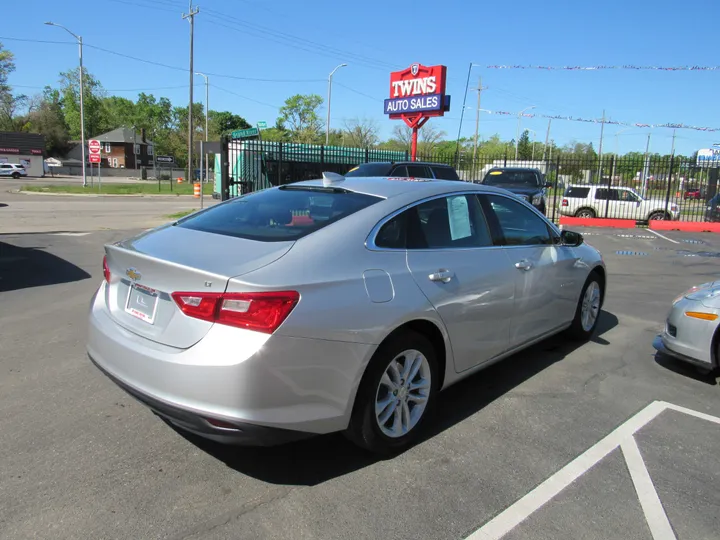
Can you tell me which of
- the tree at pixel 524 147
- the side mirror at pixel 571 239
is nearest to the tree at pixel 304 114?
the tree at pixel 524 147

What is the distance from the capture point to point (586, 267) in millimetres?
5270

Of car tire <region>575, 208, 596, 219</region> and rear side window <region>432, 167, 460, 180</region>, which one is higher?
rear side window <region>432, 167, 460, 180</region>

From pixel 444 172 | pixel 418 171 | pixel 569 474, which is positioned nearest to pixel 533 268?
pixel 569 474

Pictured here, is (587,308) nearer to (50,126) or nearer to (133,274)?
(133,274)

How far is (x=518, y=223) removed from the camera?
4.56 m

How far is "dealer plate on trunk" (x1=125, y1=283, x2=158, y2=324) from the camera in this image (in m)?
2.88

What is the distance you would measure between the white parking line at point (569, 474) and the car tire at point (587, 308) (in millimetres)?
1315

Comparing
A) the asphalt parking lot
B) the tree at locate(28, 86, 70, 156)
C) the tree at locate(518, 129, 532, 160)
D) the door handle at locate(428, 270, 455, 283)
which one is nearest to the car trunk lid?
the asphalt parking lot

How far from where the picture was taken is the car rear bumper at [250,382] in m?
2.51

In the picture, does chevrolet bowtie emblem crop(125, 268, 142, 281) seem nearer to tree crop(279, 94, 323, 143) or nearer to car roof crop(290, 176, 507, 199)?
car roof crop(290, 176, 507, 199)

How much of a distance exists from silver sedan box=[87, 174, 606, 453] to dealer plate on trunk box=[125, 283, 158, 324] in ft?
0.04

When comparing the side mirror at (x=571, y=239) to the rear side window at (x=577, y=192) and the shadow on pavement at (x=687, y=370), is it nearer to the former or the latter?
the shadow on pavement at (x=687, y=370)

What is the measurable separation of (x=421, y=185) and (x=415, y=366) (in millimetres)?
1360

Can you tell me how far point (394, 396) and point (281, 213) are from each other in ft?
4.54
